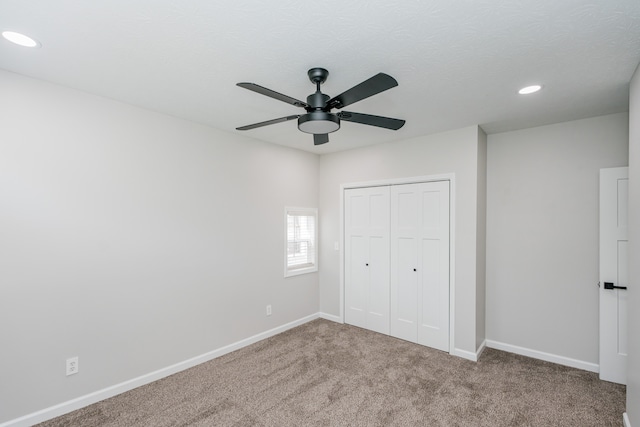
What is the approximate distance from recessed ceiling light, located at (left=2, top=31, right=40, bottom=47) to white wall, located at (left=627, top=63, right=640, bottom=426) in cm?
392

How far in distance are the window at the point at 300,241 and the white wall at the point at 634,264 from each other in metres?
3.47

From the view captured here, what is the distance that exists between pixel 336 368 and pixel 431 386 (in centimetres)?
93

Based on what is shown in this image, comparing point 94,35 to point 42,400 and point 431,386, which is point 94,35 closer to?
point 42,400

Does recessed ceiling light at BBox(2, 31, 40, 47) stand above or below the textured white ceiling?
above

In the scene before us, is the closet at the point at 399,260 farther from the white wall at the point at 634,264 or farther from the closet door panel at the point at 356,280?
the white wall at the point at 634,264

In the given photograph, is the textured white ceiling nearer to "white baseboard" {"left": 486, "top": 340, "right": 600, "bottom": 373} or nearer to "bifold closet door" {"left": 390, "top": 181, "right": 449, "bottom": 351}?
"bifold closet door" {"left": 390, "top": 181, "right": 449, "bottom": 351}

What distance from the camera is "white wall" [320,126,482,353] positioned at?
350cm

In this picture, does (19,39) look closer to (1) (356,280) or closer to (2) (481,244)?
(1) (356,280)

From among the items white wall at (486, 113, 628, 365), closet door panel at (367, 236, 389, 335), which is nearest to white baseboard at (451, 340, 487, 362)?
white wall at (486, 113, 628, 365)

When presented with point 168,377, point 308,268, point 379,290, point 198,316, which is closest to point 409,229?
point 379,290

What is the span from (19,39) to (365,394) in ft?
11.7

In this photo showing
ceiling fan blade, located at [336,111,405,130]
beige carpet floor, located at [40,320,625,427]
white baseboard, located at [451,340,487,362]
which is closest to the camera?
ceiling fan blade, located at [336,111,405,130]

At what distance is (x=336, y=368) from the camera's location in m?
3.23

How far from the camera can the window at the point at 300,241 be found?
4.50 metres
